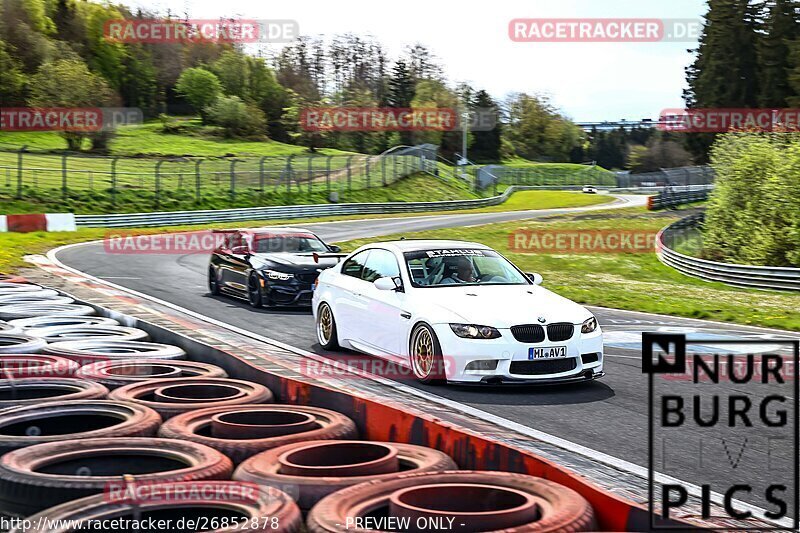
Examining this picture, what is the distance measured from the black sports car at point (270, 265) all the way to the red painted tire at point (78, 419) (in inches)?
392

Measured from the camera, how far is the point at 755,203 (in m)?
34.6

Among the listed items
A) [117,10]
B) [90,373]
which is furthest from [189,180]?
[117,10]

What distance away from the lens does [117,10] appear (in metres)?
146

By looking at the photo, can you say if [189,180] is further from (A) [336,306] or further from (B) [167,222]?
(A) [336,306]

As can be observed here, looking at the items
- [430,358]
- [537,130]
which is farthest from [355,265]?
[537,130]

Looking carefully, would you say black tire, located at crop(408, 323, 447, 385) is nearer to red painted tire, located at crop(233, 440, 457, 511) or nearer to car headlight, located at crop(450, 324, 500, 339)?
car headlight, located at crop(450, 324, 500, 339)

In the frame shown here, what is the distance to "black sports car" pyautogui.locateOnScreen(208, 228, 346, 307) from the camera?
643 inches

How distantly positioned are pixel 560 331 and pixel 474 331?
2.84 ft

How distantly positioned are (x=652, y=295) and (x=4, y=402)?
61.9ft

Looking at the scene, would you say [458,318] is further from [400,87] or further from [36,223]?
[400,87]

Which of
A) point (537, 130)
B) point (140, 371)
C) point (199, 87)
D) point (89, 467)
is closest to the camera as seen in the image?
point (89, 467)

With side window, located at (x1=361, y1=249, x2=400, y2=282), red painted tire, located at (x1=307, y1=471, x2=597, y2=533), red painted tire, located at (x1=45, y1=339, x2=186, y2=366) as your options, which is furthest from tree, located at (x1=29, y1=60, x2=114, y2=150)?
red painted tire, located at (x1=307, y1=471, x2=597, y2=533)

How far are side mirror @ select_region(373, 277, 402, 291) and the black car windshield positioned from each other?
7.05 metres

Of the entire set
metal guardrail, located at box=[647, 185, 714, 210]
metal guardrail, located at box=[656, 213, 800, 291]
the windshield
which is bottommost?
metal guardrail, located at box=[656, 213, 800, 291]
